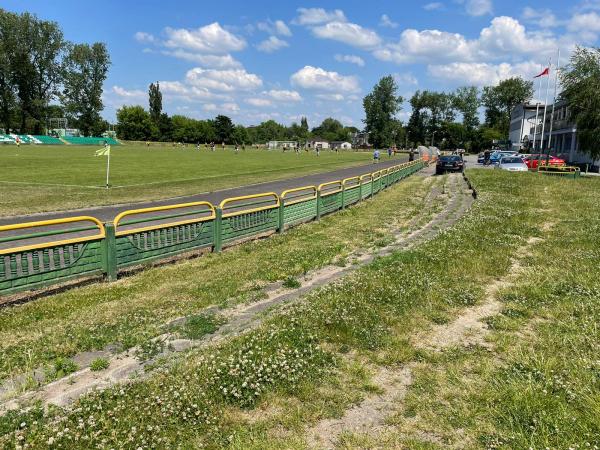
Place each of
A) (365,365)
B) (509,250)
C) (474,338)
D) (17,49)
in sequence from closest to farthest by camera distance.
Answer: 1. (365,365)
2. (474,338)
3. (509,250)
4. (17,49)

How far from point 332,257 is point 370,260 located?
88 centimetres

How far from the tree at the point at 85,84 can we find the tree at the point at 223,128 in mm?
37872

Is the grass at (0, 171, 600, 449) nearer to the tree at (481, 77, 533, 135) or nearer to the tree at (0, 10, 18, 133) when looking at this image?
the tree at (0, 10, 18, 133)

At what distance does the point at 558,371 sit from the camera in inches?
181

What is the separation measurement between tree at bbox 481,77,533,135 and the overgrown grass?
13815 centimetres

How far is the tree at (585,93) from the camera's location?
35250mm

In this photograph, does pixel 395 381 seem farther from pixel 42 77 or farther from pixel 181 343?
pixel 42 77

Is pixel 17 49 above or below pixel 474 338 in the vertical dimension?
above

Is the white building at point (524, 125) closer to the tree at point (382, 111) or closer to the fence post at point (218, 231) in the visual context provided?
the tree at point (382, 111)

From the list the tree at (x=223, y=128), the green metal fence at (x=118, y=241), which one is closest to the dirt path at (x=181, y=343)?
the green metal fence at (x=118, y=241)

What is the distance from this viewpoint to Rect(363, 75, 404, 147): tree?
456 ft

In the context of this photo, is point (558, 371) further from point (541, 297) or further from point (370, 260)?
point (370, 260)

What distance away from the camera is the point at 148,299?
295 inches

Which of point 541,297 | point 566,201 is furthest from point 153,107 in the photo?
point 541,297
